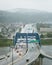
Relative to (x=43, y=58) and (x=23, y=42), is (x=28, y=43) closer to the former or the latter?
(x=23, y=42)

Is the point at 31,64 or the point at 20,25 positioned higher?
the point at 20,25

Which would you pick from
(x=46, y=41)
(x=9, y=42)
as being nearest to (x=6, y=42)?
(x=9, y=42)

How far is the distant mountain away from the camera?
9.83m

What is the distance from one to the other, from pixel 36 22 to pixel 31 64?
221 inches

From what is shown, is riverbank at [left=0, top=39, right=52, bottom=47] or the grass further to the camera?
the grass

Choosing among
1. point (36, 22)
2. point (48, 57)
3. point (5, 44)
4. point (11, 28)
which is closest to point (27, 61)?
point (48, 57)

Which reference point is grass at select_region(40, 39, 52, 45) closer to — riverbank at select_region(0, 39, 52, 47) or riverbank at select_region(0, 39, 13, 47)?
riverbank at select_region(0, 39, 52, 47)

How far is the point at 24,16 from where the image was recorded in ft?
34.2

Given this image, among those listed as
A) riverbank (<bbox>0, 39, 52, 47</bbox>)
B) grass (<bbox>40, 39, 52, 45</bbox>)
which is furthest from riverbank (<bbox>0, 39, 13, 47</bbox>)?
grass (<bbox>40, 39, 52, 45</bbox>)

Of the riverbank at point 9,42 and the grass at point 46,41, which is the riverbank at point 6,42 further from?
the grass at point 46,41

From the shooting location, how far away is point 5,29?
9914 mm

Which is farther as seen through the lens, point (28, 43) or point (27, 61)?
point (28, 43)

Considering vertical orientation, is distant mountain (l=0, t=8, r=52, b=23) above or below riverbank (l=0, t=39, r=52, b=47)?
above

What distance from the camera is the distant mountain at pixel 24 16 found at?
983 centimetres
